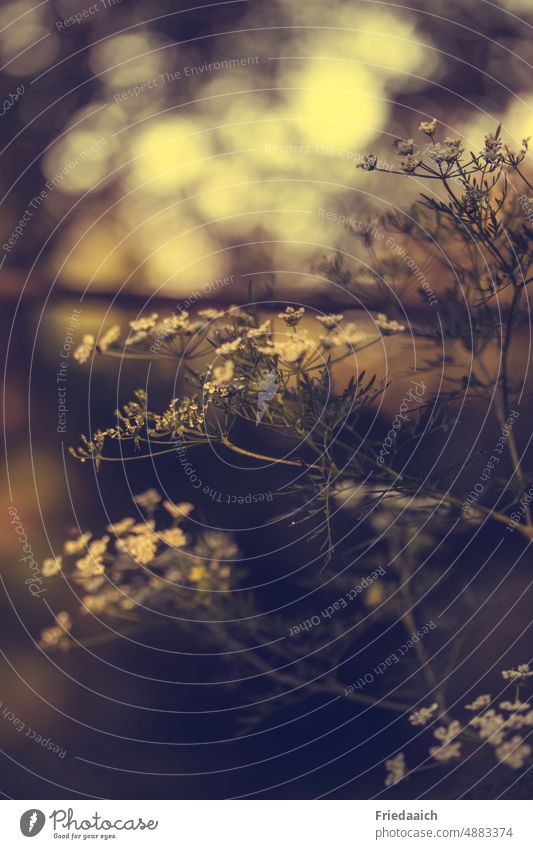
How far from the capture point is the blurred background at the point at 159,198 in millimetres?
1417

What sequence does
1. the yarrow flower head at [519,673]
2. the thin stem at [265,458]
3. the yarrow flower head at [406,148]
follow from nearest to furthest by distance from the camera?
1. the yarrow flower head at [406,148]
2. the thin stem at [265,458]
3. the yarrow flower head at [519,673]

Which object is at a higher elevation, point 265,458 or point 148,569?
point 265,458

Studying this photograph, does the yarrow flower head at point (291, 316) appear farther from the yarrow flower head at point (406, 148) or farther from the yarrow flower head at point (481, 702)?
the yarrow flower head at point (481, 702)

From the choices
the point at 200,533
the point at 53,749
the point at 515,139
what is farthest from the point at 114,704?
the point at 515,139

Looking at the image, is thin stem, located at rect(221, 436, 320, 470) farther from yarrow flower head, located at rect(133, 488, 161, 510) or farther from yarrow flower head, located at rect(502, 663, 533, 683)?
yarrow flower head, located at rect(502, 663, 533, 683)

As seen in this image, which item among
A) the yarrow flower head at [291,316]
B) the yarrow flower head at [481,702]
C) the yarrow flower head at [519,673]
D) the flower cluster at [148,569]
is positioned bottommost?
the yarrow flower head at [481,702]

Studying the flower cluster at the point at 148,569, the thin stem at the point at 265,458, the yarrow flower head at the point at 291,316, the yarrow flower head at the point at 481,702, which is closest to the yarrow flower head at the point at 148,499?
the flower cluster at the point at 148,569

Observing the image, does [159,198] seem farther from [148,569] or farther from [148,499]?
[148,569]

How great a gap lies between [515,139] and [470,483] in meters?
0.61

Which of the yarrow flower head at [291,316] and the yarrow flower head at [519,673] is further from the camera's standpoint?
the yarrow flower head at [519,673]

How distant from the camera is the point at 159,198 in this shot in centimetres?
145

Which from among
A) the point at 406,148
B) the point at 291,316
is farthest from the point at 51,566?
the point at 406,148

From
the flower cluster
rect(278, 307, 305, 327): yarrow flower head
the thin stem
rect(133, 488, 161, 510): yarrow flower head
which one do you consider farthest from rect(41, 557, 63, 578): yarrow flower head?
rect(278, 307, 305, 327): yarrow flower head

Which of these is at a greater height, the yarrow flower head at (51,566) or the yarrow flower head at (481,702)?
the yarrow flower head at (51,566)
